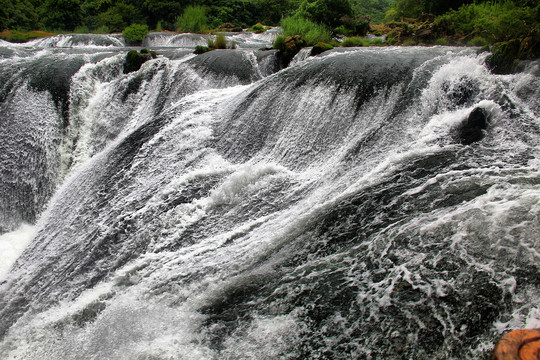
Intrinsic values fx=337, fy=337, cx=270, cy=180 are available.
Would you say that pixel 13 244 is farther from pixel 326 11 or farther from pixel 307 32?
pixel 326 11

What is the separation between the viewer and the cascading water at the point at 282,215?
7.83ft

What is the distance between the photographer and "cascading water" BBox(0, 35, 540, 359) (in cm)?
239

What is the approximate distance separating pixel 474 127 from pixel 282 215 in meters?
2.67

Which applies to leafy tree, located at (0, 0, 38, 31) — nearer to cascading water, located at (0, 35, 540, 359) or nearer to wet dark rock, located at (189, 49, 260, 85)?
cascading water, located at (0, 35, 540, 359)

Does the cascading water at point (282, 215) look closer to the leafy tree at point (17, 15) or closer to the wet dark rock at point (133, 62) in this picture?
the wet dark rock at point (133, 62)

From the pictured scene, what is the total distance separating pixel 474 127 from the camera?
4234 mm

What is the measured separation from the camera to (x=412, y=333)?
218 centimetres

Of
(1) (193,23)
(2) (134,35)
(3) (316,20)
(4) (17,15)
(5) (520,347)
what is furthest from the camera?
(4) (17,15)

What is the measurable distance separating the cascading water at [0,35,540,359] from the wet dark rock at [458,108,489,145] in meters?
0.04

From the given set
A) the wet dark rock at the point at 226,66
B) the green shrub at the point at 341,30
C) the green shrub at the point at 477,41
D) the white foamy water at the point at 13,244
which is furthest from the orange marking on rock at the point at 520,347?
the green shrub at the point at 341,30

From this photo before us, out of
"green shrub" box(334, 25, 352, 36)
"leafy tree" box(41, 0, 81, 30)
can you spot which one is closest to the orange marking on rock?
"green shrub" box(334, 25, 352, 36)

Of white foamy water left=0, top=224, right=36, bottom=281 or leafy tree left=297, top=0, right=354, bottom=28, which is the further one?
leafy tree left=297, top=0, right=354, bottom=28

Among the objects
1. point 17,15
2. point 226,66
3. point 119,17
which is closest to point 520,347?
point 226,66

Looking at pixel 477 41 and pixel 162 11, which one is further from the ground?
pixel 162 11
